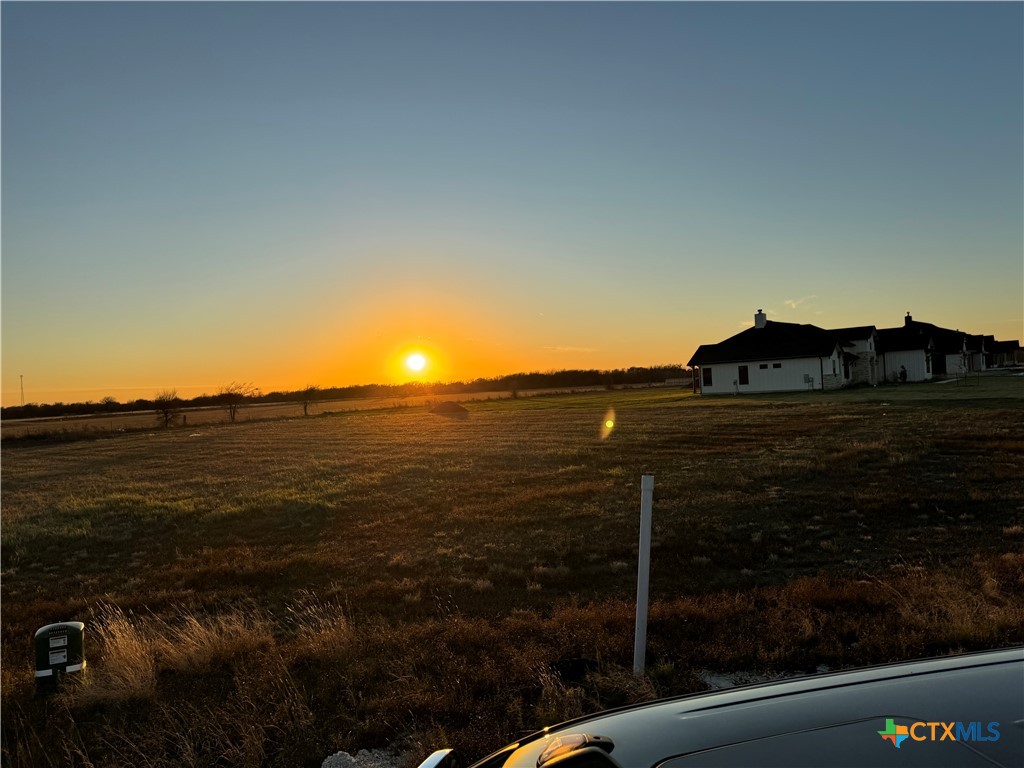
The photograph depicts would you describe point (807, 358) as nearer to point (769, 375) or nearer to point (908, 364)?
point (769, 375)

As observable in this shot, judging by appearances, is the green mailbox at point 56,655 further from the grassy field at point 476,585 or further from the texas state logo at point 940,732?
the texas state logo at point 940,732

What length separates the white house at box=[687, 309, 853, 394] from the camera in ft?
147

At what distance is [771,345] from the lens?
47.2m

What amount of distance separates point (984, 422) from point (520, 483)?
15624 mm

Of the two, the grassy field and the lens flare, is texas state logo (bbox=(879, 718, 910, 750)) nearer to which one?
the grassy field

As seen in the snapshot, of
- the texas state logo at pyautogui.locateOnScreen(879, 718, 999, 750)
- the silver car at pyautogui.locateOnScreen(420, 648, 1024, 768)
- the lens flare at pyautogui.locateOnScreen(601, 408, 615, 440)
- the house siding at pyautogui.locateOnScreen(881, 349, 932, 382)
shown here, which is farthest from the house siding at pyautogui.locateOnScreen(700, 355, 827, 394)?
the texas state logo at pyautogui.locateOnScreen(879, 718, 999, 750)

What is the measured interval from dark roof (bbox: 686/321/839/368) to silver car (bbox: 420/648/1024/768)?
4646cm

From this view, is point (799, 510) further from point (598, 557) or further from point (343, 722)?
point (343, 722)

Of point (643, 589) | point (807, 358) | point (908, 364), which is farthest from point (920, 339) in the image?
point (643, 589)

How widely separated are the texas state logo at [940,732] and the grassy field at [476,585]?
289 centimetres

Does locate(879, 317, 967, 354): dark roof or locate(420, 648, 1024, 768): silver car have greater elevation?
locate(879, 317, 967, 354): dark roof

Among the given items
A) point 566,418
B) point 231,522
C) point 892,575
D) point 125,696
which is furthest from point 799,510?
point 566,418

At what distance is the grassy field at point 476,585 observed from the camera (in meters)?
4.67

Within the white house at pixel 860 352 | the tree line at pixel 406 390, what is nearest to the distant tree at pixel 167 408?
the tree line at pixel 406 390
